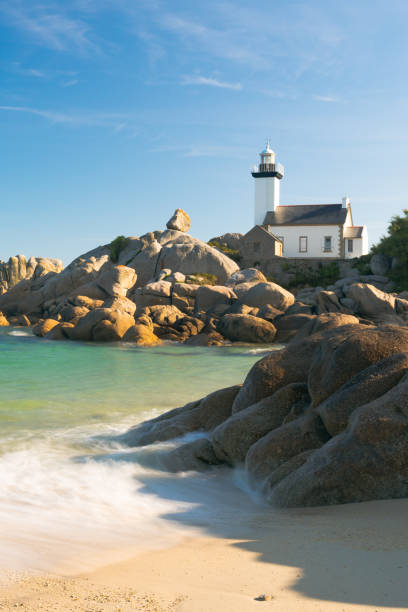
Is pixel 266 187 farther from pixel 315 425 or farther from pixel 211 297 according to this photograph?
pixel 315 425

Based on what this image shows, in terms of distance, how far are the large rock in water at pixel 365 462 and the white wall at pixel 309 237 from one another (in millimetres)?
49241

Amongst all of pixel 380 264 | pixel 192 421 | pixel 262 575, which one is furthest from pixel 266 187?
pixel 262 575

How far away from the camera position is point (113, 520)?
16.9 ft

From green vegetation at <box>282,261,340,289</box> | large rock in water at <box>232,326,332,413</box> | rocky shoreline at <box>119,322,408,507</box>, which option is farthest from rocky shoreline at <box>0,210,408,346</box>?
rocky shoreline at <box>119,322,408,507</box>

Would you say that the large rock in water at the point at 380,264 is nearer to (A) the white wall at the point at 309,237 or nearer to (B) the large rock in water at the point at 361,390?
(A) the white wall at the point at 309,237

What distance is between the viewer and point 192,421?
25.7ft

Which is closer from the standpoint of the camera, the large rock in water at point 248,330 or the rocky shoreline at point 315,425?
the rocky shoreline at point 315,425

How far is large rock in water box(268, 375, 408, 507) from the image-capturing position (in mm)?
4531

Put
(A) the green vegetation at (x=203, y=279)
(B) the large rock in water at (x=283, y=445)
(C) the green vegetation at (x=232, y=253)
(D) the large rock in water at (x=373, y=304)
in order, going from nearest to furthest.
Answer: (B) the large rock in water at (x=283, y=445), (D) the large rock in water at (x=373, y=304), (A) the green vegetation at (x=203, y=279), (C) the green vegetation at (x=232, y=253)

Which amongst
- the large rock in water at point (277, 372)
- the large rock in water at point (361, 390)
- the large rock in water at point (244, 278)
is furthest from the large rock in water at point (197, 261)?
the large rock in water at point (361, 390)

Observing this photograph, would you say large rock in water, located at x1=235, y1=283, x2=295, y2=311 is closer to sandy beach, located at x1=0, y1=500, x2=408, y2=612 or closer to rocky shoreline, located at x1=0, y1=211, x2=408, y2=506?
rocky shoreline, located at x1=0, y1=211, x2=408, y2=506

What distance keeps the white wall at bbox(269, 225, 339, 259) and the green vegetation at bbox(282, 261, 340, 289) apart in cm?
633

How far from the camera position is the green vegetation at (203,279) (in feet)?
122

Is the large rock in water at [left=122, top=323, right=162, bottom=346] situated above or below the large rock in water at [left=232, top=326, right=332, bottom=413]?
below
